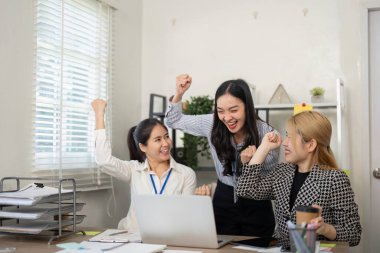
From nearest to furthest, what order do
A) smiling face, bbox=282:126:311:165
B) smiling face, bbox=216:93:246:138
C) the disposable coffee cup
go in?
1. the disposable coffee cup
2. smiling face, bbox=282:126:311:165
3. smiling face, bbox=216:93:246:138

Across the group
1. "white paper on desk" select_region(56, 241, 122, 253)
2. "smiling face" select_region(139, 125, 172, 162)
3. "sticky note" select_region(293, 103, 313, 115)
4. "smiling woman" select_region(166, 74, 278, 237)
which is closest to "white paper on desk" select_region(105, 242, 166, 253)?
"white paper on desk" select_region(56, 241, 122, 253)

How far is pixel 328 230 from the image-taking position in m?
1.73

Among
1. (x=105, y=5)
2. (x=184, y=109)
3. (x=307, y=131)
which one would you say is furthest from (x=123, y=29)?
(x=307, y=131)

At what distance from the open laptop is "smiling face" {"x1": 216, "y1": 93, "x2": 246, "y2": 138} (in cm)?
61

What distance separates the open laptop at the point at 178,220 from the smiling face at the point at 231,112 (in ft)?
2.01

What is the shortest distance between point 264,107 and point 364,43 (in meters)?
0.82

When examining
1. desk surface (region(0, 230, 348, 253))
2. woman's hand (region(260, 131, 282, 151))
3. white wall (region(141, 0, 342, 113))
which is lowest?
desk surface (region(0, 230, 348, 253))

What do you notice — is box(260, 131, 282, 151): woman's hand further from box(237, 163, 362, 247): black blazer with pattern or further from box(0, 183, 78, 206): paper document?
box(0, 183, 78, 206): paper document

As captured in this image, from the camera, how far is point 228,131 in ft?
7.89

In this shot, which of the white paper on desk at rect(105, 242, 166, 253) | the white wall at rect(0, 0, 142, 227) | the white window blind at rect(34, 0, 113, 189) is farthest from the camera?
the white window blind at rect(34, 0, 113, 189)

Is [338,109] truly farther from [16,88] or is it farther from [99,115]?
[16,88]

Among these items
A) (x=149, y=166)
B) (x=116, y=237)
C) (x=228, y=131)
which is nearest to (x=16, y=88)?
(x=149, y=166)

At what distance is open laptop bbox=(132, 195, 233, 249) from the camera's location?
179 cm

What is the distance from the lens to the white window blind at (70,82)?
8.93 ft
